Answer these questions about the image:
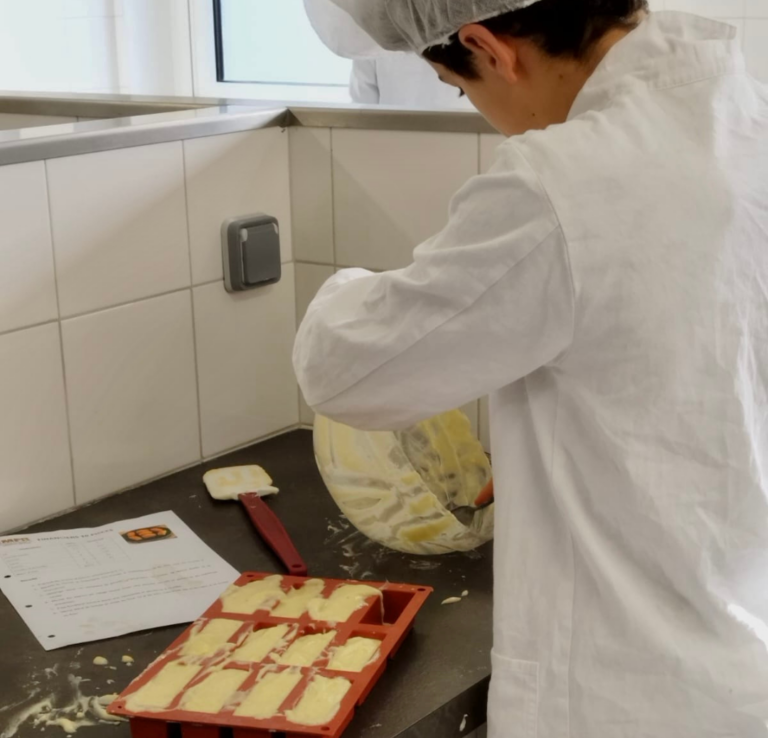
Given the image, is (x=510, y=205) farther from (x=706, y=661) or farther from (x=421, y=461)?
(x=421, y=461)

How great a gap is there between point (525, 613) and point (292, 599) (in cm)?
24

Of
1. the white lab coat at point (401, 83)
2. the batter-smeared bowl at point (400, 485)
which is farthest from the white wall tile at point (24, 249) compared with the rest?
the white lab coat at point (401, 83)

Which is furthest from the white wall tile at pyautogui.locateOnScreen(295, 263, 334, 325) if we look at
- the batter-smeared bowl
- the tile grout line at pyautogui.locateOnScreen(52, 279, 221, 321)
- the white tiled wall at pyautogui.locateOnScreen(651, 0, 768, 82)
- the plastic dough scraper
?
the white tiled wall at pyautogui.locateOnScreen(651, 0, 768, 82)

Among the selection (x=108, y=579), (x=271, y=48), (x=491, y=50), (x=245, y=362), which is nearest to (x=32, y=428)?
(x=108, y=579)

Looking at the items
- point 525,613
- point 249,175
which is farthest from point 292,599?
point 249,175

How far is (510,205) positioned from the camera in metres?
0.72

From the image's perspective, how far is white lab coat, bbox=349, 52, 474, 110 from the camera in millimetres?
2672

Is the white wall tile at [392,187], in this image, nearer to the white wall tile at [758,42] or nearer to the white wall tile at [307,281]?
the white wall tile at [307,281]

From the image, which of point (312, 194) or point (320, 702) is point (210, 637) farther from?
point (312, 194)

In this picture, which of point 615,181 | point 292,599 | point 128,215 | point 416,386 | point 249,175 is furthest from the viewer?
point 249,175

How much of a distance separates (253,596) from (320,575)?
14cm

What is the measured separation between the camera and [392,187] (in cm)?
135

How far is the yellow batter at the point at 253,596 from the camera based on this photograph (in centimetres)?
95

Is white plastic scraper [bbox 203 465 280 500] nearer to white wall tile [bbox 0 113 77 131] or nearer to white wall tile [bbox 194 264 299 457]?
white wall tile [bbox 194 264 299 457]
